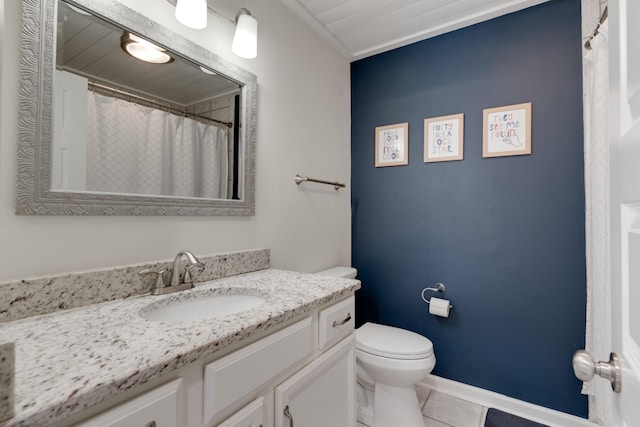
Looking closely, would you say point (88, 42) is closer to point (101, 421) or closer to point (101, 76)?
point (101, 76)

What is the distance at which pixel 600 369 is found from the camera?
527 mm

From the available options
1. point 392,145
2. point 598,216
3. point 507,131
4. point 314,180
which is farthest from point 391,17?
point 598,216

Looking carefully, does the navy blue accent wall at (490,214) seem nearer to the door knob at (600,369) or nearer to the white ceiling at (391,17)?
the white ceiling at (391,17)

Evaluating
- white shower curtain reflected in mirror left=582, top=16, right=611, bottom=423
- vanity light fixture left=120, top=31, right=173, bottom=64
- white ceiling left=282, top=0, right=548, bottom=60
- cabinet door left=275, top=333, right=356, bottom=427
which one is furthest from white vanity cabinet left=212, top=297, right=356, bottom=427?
white ceiling left=282, top=0, right=548, bottom=60

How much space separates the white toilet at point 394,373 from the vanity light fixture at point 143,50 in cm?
160

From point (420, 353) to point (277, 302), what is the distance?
952 mm

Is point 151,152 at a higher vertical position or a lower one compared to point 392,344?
higher

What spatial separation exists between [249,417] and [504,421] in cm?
161

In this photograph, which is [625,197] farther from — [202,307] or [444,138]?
[444,138]

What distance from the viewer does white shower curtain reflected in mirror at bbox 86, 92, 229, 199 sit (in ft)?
3.07

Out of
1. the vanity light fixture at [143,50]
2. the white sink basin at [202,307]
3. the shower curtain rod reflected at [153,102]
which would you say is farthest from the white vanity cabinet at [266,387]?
the vanity light fixture at [143,50]

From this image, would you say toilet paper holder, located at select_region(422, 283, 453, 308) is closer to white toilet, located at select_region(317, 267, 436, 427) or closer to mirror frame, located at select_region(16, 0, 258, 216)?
white toilet, located at select_region(317, 267, 436, 427)

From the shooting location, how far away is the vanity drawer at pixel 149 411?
18.9 inches

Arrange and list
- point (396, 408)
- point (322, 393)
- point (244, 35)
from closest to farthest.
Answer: point (322, 393) < point (244, 35) < point (396, 408)
